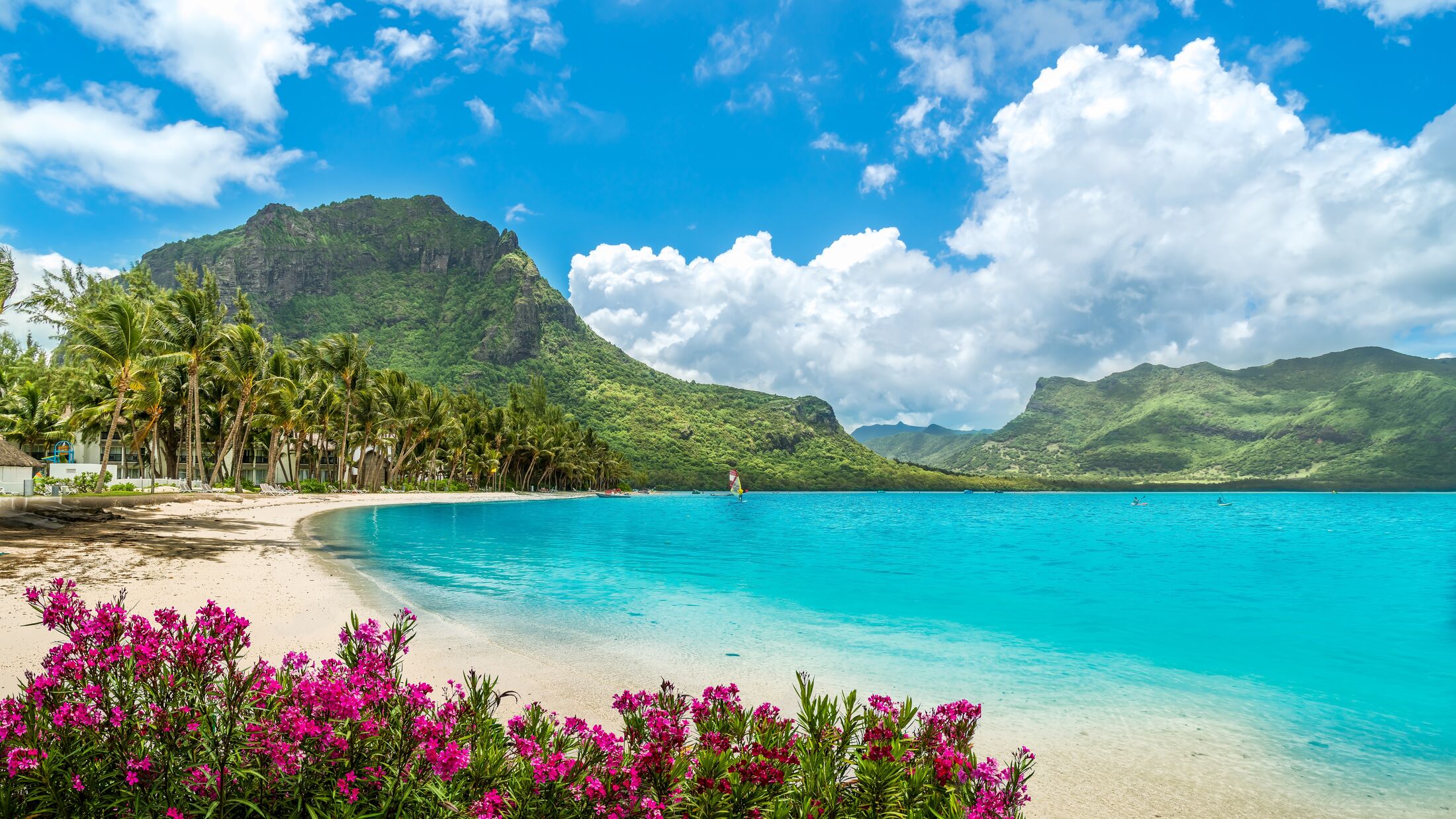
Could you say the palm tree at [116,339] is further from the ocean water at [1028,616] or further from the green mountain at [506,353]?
→ the green mountain at [506,353]

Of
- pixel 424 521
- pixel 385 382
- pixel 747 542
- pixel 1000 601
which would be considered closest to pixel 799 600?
pixel 1000 601

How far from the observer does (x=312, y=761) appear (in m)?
3.45

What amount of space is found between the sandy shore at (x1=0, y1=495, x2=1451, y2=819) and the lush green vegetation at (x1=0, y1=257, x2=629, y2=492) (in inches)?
1010

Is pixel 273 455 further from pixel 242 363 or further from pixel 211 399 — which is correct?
pixel 242 363

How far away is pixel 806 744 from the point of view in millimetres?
4414

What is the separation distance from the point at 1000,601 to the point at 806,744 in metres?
17.4

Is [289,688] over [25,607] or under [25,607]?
over

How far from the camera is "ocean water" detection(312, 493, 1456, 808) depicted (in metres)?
9.94

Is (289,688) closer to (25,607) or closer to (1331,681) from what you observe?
(25,607)

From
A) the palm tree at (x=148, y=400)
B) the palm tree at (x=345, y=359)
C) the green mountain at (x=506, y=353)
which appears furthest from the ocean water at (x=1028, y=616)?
the green mountain at (x=506, y=353)

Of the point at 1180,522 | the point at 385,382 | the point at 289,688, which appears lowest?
the point at 1180,522

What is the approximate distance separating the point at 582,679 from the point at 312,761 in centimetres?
574

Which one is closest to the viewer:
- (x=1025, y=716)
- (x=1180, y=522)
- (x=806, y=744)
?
(x=806, y=744)

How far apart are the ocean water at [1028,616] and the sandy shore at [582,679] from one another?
0.74 metres
